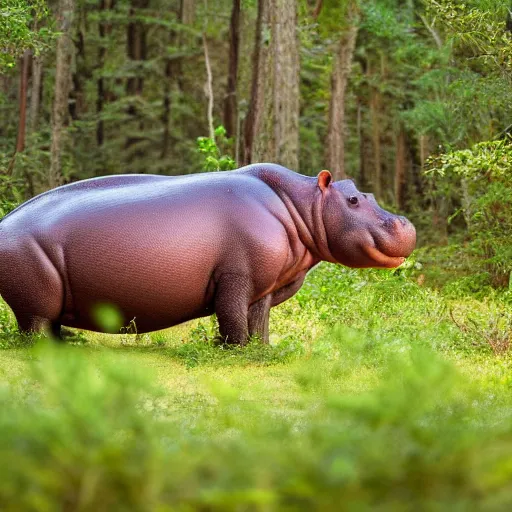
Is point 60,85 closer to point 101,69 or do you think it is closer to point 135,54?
point 101,69

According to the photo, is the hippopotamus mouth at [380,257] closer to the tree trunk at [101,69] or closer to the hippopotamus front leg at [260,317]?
the hippopotamus front leg at [260,317]

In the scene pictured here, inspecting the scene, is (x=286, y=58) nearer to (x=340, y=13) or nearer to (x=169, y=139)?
(x=340, y=13)

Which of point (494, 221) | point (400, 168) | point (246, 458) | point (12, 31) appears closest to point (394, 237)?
point (246, 458)

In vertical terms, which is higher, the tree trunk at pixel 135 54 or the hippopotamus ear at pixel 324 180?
the hippopotamus ear at pixel 324 180

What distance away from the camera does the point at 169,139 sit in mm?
33156

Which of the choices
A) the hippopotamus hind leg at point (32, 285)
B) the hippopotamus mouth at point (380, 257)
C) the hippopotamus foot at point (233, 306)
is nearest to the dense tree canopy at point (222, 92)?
the hippopotamus mouth at point (380, 257)

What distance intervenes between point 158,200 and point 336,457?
540 centimetres

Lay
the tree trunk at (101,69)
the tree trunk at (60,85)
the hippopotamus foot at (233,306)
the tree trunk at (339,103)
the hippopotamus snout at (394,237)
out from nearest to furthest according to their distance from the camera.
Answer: the hippopotamus foot at (233,306), the hippopotamus snout at (394,237), the tree trunk at (339,103), the tree trunk at (60,85), the tree trunk at (101,69)

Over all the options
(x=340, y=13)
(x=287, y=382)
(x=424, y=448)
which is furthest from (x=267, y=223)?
(x=340, y=13)

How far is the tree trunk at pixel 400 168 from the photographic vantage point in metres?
28.0

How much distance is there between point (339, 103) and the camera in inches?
926

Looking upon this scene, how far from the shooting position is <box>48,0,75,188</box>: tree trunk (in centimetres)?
2336

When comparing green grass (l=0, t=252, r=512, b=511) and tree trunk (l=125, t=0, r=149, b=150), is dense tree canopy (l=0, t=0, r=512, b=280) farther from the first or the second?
green grass (l=0, t=252, r=512, b=511)

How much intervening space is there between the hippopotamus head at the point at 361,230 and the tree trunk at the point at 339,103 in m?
14.0
